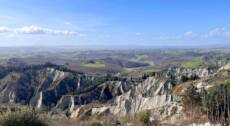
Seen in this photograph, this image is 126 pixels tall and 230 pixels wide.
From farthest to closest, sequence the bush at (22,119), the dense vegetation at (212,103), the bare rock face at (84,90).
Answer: the bare rock face at (84,90) < the dense vegetation at (212,103) < the bush at (22,119)

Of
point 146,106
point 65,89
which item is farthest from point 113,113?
point 65,89

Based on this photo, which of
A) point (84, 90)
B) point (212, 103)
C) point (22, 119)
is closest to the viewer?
point (22, 119)

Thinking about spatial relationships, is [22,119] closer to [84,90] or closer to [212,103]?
[212,103]

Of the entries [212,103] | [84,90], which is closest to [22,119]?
[212,103]

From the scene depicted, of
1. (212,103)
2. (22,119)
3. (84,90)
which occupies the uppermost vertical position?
(22,119)

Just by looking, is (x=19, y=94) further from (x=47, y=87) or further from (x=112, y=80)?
(x=112, y=80)

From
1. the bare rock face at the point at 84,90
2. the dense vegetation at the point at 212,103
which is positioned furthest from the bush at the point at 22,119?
the bare rock face at the point at 84,90

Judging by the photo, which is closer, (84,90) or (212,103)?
(212,103)

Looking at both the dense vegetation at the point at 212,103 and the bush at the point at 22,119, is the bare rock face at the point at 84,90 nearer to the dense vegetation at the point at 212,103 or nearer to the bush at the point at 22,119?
the dense vegetation at the point at 212,103

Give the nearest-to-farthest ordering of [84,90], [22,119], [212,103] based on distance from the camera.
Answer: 1. [22,119]
2. [212,103]
3. [84,90]
